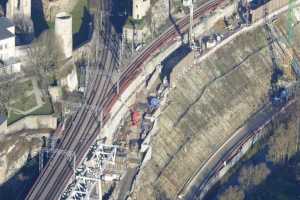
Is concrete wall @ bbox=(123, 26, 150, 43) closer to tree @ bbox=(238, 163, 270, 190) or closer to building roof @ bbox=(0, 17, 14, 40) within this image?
Answer: building roof @ bbox=(0, 17, 14, 40)

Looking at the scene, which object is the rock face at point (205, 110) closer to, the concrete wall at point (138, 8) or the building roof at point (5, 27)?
the concrete wall at point (138, 8)

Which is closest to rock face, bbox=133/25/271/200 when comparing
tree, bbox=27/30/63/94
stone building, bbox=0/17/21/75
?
tree, bbox=27/30/63/94

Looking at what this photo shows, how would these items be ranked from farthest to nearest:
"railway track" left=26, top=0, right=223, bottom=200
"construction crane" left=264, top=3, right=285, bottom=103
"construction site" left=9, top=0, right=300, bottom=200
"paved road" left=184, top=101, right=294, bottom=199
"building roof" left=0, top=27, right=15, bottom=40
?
1. "construction crane" left=264, top=3, right=285, bottom=103
2. "paved road" left=184, top=101, right=294, bottom=199
3. "building roof" left=0, top=27, right=15, bottom=40
4. "construction site" left=9, top=0, right=300, bottom=200
5. "railway track" left=26, top=0, right=223, bottom=200

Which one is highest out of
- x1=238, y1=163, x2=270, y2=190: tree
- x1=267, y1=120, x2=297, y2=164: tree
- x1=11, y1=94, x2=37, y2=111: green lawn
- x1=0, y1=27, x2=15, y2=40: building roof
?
x1=0, y1=27, x2=15, y2=40: building roof

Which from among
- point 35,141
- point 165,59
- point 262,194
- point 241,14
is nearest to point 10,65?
point 35,141

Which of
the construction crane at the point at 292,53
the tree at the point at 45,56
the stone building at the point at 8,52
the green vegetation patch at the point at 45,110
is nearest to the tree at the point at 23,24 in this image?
the tree at the point at 45,56

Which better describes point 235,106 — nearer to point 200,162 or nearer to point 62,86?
point 200,162

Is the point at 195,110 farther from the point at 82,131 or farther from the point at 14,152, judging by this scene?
the point at 14,152
